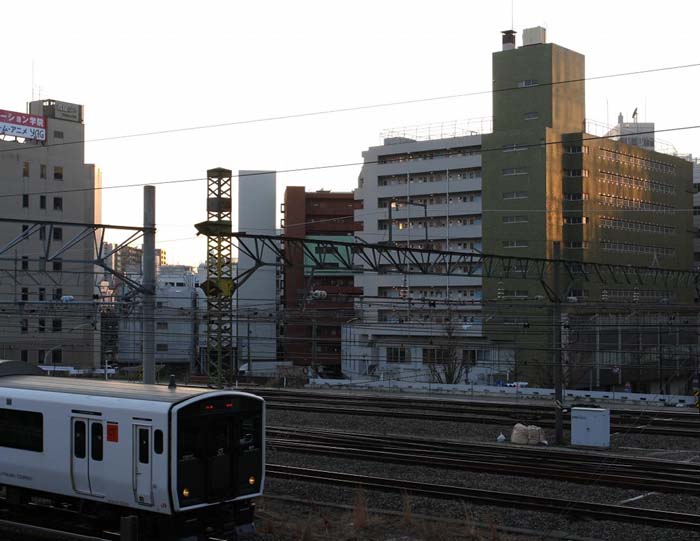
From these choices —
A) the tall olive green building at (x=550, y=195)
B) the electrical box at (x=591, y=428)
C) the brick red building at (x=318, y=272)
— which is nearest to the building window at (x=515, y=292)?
the tall olive green building at (x=550, y=195)

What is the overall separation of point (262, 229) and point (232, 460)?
64616 mm

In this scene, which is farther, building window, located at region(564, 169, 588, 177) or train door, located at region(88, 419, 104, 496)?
building window, located at region(564, 169, 588, 177)

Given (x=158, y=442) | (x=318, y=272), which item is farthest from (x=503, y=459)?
(x=318, y=272)

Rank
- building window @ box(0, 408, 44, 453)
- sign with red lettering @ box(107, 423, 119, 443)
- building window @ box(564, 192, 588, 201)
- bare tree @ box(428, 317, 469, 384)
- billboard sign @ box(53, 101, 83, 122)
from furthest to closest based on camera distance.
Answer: billboard sign @ box(53, 101, 83, 122), building window @ box(564, 192, 588, 201), bare tree @ box(428, 317, 469, 384), building window @ box(0, 408, 44, 453), sign with red lettering @ box(107, 423, 119, 443)

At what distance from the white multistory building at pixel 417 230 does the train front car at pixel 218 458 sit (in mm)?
43124

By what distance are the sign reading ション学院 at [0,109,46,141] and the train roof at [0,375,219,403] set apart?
47.7m

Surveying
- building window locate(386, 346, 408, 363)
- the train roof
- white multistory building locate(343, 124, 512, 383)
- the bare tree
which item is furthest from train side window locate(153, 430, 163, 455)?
building window locate(386, 346, 408, 363)

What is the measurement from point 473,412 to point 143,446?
19.4 metres

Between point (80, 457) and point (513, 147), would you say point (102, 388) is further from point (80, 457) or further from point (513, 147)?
point (513, 147)

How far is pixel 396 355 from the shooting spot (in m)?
58.0

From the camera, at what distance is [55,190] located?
5978 cm

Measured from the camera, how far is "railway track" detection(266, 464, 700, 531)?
12703 mm

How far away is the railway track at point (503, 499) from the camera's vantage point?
12703 mm

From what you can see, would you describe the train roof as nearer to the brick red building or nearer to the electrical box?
the electrical box
